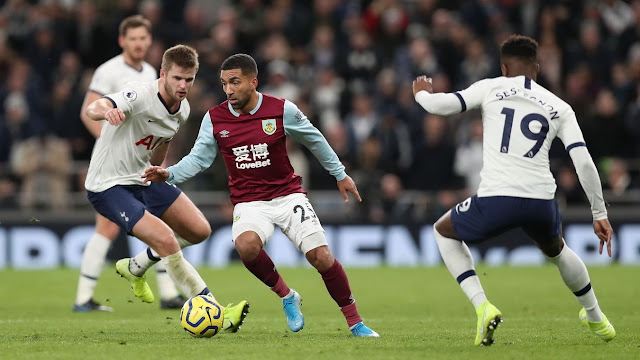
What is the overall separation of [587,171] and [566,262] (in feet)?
2.44

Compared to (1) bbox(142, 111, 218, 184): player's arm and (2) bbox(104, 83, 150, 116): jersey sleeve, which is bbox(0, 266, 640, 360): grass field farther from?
(2) bbox(104, 83, 150, 116): jersey sleeve

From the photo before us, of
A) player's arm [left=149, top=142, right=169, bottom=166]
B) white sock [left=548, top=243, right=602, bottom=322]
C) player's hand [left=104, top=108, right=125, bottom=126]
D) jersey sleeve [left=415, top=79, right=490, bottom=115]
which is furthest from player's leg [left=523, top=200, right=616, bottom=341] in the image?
player's arm [left=149, top=142, right=169, bottom=166]

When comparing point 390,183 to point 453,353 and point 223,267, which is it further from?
point 453,353

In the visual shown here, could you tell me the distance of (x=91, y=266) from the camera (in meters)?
10.8

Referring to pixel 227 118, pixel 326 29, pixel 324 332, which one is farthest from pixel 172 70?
pixel 326 29

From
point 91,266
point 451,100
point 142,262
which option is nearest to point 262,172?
point 142,262

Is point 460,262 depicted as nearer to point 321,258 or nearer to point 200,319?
point 321,258

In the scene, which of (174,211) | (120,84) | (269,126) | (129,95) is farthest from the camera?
(120,84)

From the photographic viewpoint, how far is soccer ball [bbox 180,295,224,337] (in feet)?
26.6

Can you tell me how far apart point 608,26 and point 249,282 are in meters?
8.96

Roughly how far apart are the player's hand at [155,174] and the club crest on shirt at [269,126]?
0.86 metres

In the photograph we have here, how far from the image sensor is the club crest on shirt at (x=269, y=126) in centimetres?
832

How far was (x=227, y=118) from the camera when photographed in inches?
330

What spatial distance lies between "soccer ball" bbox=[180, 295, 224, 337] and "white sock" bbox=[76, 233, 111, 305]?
290cm
